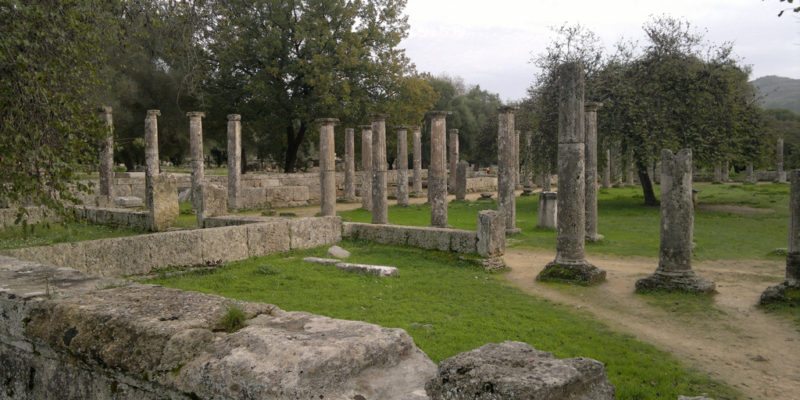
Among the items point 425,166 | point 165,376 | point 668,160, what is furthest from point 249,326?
point 425,166

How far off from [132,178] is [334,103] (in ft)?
35.0

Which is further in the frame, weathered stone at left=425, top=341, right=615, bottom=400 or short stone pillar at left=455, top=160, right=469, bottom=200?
short stone pillar at left=455, top=160, right=469, bottom=200

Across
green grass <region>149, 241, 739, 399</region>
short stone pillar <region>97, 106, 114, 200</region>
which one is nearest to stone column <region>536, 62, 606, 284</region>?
green grass <region>149, 241, 739, 399</region>

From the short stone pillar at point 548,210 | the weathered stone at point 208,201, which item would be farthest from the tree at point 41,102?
the short stone pillar at point 548,210

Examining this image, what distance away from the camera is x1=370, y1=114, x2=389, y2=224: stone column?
1742cm

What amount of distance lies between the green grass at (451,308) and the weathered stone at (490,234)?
44 centimetres

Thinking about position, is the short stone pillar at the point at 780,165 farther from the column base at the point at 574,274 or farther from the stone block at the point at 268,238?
the stone block at the point at 268,238

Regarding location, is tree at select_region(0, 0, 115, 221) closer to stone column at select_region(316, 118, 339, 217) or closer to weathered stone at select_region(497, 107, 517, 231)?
weathered stone at select_region(497, 107, 517, 231)

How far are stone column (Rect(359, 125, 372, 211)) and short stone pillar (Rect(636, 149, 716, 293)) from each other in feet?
47.0

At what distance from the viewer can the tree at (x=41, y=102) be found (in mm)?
5520

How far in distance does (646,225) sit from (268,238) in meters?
12.0

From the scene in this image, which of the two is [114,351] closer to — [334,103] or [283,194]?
[283,194]

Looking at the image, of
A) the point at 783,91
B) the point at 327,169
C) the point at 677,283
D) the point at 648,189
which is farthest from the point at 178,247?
the point at 783,91

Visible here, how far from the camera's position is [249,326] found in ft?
11.4
